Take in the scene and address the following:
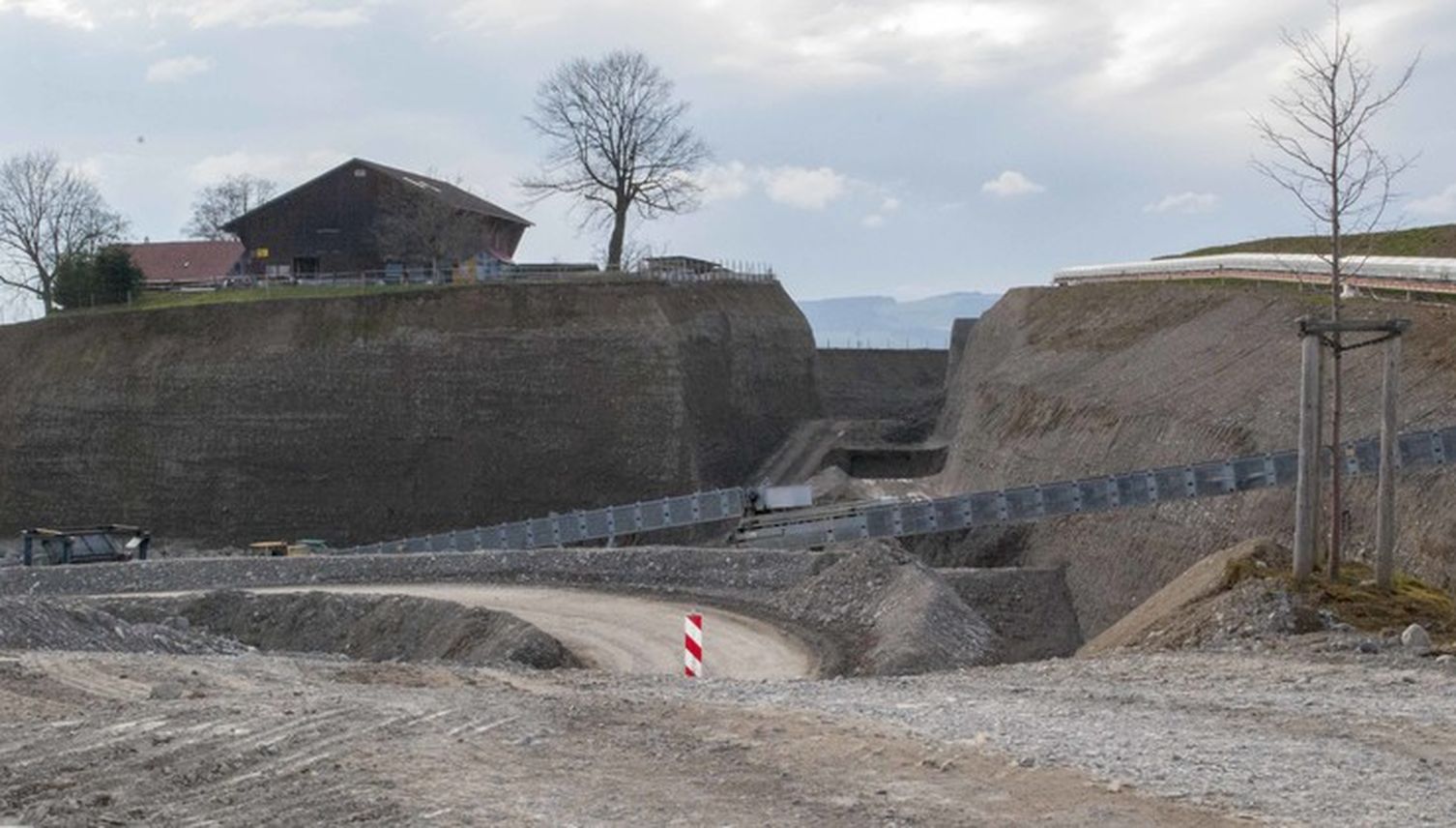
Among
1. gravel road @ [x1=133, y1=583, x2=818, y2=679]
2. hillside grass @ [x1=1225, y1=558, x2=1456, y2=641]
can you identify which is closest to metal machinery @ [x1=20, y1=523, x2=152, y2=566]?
gravel road @ [x1=133, y1=583, x2=818, y2=679]

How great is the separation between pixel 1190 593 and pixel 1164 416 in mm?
23116

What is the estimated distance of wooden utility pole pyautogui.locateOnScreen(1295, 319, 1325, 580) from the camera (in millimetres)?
20359

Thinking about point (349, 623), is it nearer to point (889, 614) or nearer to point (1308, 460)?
point (889, 614)

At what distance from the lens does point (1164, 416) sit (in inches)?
1740

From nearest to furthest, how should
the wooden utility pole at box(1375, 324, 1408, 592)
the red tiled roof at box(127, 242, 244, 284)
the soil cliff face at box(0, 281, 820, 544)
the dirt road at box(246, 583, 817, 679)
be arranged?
the wooden utility pole at box(1375, 324, 1408, 592), the dirt road at box(246, 583, 817, 679), the soil cliff face at box(0, 281, 820, 544), the red tiled roof at box(127, 242, 244, 284)

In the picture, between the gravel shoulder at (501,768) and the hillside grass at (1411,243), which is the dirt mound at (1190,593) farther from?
the hillside grass at (1411,243)

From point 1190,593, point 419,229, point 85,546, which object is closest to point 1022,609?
point 1190,593

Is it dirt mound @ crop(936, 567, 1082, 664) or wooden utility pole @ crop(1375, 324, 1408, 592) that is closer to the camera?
wooden utility pole @ crop(1375, 324, 1408, 592)

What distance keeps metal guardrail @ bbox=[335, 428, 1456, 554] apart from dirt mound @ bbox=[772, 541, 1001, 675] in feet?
21.1

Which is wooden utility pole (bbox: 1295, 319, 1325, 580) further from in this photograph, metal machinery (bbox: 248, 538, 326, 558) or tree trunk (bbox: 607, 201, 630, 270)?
tree trunk (bbox: 607, 201, 630, 270)

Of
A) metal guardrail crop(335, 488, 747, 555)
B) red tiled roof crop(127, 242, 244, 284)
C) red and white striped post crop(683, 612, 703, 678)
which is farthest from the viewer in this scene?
red tiled roof crop(127, 242, 244, 284)

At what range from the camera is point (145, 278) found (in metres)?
81.0

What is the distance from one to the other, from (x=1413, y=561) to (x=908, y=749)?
19.6 meters

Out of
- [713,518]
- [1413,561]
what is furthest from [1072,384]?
[1413,561]
